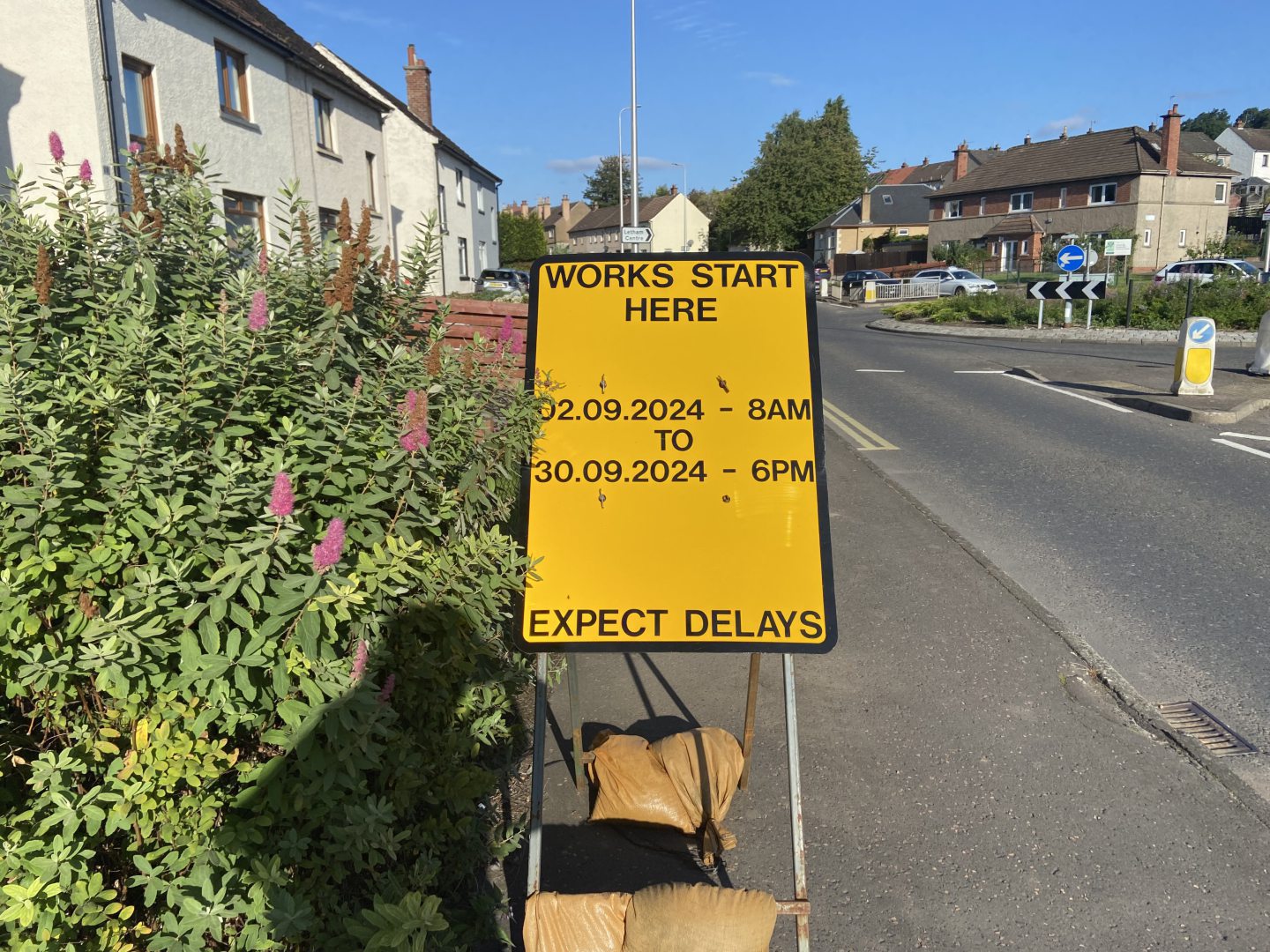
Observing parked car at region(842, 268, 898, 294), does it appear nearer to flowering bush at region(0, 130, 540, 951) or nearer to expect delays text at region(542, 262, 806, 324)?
expect delays text at region(542, 262, 806, 324)

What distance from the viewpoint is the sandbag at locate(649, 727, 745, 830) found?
10.9 feet

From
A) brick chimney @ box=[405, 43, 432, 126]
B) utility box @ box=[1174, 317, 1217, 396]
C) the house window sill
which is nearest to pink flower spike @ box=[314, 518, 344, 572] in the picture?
utility box @ box=[1174, 317, 1217, 396]

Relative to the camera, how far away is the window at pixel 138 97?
15.8 m

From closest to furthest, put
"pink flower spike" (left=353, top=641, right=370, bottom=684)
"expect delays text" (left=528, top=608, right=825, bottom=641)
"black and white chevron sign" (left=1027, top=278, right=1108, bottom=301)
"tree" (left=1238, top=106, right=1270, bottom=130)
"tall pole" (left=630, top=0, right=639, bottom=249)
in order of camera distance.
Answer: "pink flower spike" (left=353, top=641, right=370, bottom=684), "expect delays text" (left=528, top=608, right=825, bottom=641), "black and white chevron sign" (left=1027, top=278, right=1108, bottom=301), "tall pole" (left=630, top=0, right=639, bottom=249), "tree" (left=1238, top=106, right=1270, bottom=130)

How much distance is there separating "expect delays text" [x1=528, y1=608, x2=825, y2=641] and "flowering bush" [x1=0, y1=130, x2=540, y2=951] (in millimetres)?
319

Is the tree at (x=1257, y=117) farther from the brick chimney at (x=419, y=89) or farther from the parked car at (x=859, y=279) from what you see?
the brick chimney at (x=419, y=89)

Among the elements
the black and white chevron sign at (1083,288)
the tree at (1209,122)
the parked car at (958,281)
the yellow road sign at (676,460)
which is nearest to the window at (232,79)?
the black and white chevron sign at (1083,288)

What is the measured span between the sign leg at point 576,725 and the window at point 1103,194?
2434 inches

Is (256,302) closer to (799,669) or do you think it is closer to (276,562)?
(276,562)

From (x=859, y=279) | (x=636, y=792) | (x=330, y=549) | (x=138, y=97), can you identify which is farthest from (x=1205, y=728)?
(x=859, y=279)

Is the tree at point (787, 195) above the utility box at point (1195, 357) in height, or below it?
above

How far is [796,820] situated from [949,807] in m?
0.99

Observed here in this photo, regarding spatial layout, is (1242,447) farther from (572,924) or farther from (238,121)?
(238,121)

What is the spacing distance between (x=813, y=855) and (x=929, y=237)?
7108 centimetres
